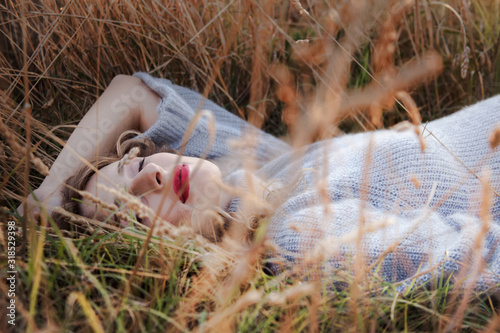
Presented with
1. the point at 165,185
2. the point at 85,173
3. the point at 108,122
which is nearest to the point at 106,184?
the point at 85,173

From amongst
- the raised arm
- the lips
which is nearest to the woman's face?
the lips

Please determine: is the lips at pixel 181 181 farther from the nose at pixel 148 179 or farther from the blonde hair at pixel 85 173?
the blonde hair at pixel 85 173

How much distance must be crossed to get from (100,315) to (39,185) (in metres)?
1.05

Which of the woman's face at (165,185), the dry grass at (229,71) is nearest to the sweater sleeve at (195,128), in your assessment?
the dry grass at (229,71)

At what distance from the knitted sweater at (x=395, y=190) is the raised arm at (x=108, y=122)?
82 millimetres

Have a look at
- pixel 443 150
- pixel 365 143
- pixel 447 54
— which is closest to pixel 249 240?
pixel 365 143

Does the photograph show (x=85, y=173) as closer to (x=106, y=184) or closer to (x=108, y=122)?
(x=106, y=184)

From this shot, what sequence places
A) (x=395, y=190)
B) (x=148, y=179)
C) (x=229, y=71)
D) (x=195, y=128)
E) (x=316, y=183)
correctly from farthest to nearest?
(x=229, y=71)
(x=195, y=128)
(x=395, y=190)
(x=148, y=179)
(x=316, y=183)

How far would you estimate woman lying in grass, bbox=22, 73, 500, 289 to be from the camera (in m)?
1.18

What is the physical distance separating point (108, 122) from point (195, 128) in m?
0.38

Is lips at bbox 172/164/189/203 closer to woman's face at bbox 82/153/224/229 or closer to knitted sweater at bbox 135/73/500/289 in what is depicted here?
woman's face at bbox 82/153/224/229

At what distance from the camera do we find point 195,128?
6.07 ft

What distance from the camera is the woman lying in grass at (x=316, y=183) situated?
118cm

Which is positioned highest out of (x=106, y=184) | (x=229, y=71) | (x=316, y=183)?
(x=229, y=71)
